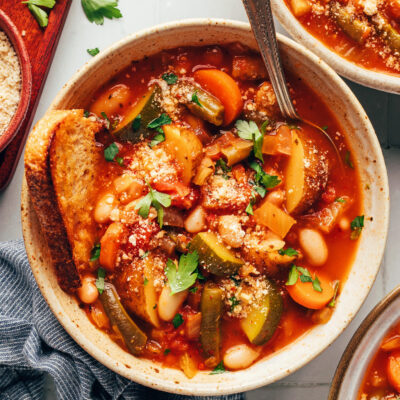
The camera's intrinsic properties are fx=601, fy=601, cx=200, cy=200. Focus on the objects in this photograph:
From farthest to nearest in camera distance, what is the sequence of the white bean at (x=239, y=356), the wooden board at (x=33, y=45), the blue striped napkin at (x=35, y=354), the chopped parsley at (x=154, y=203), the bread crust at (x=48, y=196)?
the wooden board at (x=33, y=45)
the blue striped napkin at (x=35, y=354)
the white bean at (x=239, y=356)
the chopped parsley at (x=154, y=203)
the bread crust at (x=48, y=196)

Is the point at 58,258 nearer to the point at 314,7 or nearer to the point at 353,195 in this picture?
the point at 353,195

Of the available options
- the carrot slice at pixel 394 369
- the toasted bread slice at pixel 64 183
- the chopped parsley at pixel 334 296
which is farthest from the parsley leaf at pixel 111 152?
the carrot slice at pixel 394 369

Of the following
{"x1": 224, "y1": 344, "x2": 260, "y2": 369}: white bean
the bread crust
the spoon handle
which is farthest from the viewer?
{"x1": 224, "y1": 344, "x2": 260, "y2": 369}: white bean

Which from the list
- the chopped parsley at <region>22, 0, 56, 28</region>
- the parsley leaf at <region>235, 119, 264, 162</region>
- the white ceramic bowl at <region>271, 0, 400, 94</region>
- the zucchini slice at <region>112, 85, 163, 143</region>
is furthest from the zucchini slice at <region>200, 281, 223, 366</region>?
the chopped parsley at <region>22, 0, 56, 28</region>

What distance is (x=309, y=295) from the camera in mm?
2861

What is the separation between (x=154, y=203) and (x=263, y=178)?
52cm

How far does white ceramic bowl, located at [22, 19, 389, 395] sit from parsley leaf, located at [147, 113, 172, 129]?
1.07ft

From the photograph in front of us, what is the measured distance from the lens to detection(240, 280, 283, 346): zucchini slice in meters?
2.79

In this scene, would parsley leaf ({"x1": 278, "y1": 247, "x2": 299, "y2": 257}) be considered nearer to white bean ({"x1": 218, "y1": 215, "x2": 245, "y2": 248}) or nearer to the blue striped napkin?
white bean ({"x1": 218, "y1": 215, "x2": 245, "y2": 248})

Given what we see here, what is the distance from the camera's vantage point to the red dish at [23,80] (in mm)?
2947

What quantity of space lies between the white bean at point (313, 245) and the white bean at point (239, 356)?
1.72 feet

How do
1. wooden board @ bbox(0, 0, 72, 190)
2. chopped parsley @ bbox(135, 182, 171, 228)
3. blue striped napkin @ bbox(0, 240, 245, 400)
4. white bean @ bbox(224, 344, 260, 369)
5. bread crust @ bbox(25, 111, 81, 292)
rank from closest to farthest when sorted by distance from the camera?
1. bread crust @ bbox(25, 111, 81, 292)
2. chopped parsley @ bbox(135, 182, 171, 228)
3. white bean @ bbox(224, 344, 260, 369)
4. blue striped napkin @ bbox(0, 240, 245, 400)
5. wooden board @ bbox(0, 0, 72, 190)

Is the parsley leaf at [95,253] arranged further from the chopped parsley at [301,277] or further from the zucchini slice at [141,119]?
the chopped parsley at [301,277]

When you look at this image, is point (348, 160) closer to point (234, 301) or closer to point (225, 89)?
point (225, 89)
